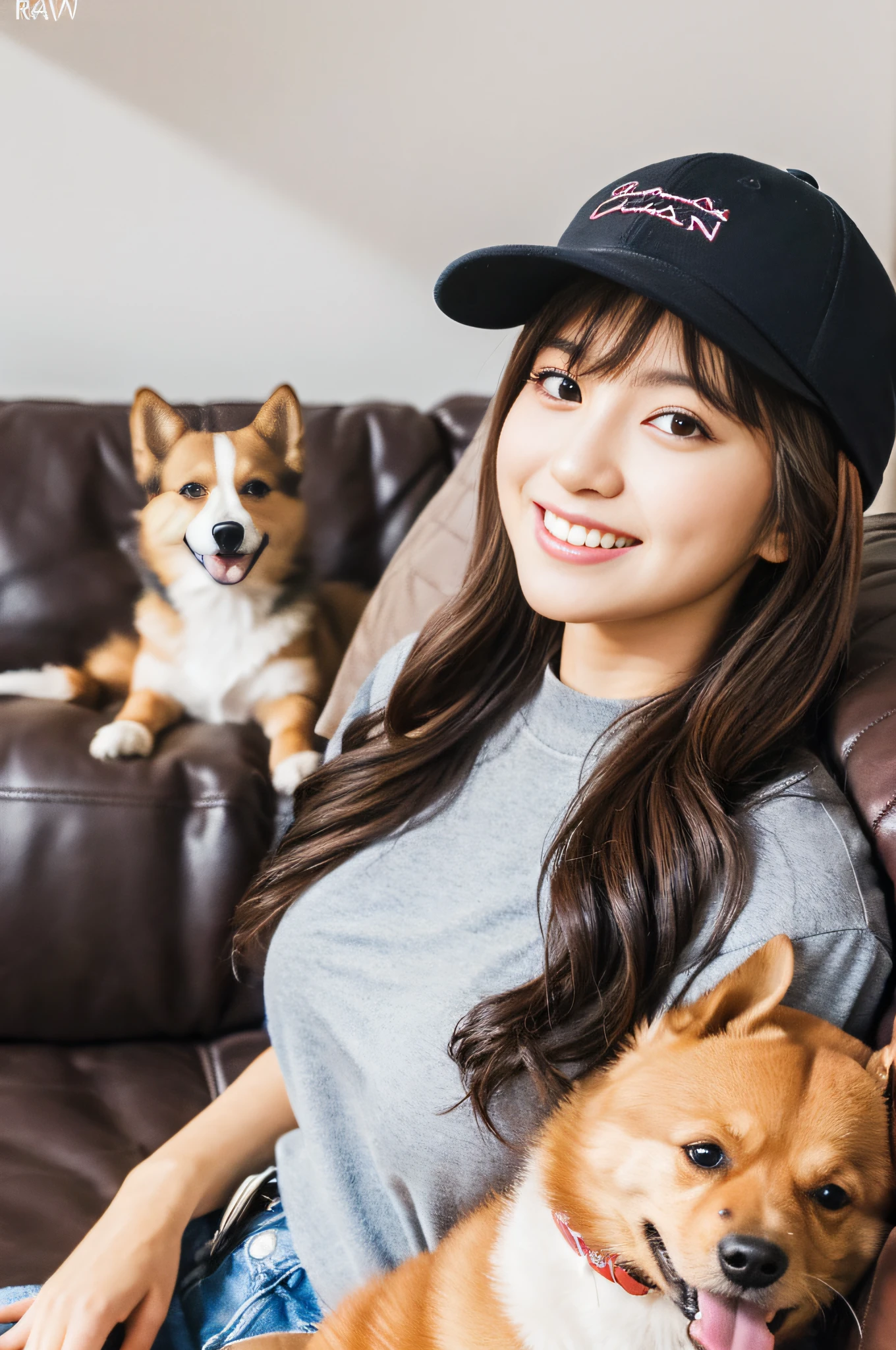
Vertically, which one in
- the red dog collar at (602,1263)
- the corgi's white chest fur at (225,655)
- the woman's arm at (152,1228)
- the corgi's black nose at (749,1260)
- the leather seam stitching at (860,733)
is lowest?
the woman's arm at (152,1228)

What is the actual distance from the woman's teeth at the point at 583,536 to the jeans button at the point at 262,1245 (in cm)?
61

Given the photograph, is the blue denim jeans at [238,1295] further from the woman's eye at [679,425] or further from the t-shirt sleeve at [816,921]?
the woman's eye at [679,425]

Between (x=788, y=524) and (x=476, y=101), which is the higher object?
(x=476, y=101)

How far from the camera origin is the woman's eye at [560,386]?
30.3 inches

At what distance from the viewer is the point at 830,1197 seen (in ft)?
1.65

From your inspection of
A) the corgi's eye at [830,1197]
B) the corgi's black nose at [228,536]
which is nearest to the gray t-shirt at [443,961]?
the corgi's eye at [830,1197]

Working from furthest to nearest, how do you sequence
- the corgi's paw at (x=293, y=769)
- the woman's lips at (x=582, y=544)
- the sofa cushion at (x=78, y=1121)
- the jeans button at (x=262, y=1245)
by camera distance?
the corgi's paw at (x=293, y=769), the sofa cushion at (x=78, y=1121), the jeans button at (x=262, y=1245), the woman's lips at (x=582, y=544)

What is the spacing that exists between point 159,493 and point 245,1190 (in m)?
0.77

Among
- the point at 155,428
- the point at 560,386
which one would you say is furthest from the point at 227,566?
the point at 560,386

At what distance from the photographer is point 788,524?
2.41 ft

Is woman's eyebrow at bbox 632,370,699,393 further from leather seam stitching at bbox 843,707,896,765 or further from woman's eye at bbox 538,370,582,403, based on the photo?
leather seam stitching at bbox 843,707,896,765

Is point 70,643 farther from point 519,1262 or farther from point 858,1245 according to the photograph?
point 858,1245

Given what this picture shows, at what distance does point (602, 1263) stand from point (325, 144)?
1663 millimetres

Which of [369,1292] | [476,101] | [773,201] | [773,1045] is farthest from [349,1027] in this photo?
[476,101]
